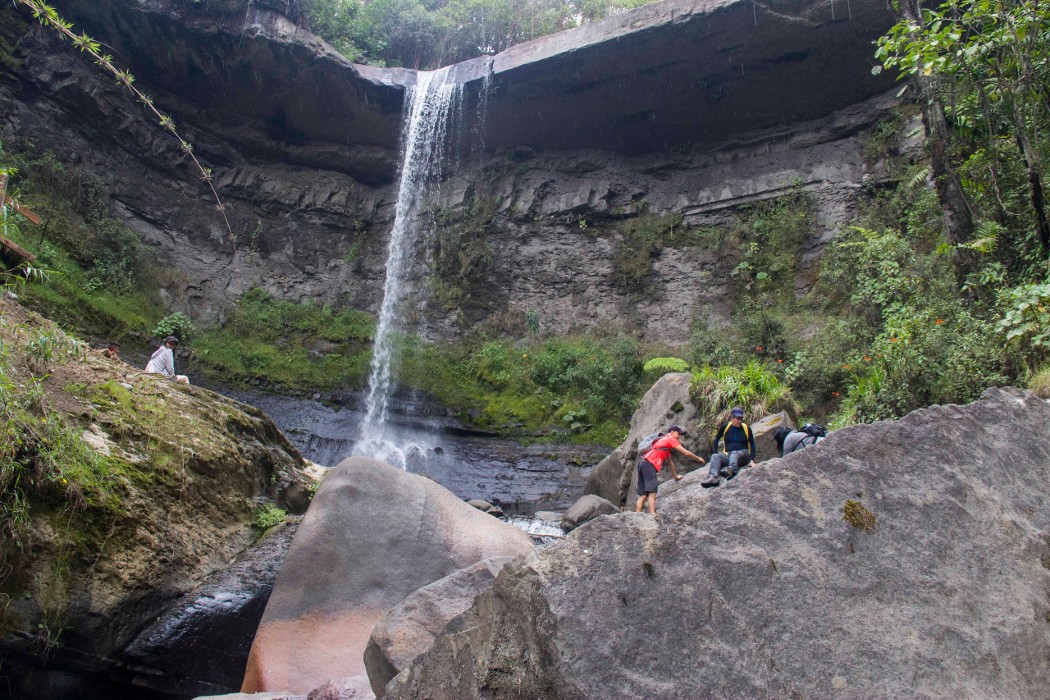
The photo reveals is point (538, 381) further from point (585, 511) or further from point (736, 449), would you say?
point (736, 449)

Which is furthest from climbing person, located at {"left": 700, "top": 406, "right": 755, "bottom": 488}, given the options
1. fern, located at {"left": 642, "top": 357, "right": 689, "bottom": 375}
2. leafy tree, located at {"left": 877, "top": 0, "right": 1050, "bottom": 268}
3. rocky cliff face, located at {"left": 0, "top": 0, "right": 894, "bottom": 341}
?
rocky cliff face, located at {"left": 0, "top": 0, "right": 894, "bottom": 341}

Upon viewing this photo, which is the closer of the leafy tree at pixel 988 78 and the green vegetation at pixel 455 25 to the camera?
the leafy tree at pixel 988 78

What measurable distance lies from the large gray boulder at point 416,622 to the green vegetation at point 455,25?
18.1 meters

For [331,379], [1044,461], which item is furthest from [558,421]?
[1044,461]

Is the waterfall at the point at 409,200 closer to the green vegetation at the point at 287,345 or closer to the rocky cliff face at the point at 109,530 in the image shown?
the green vegetation at the point at 287,345

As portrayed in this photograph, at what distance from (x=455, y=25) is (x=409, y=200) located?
5.48 meters

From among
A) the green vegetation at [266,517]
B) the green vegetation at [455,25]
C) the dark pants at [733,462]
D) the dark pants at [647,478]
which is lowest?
the green vegetation at [266,517]

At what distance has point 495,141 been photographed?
17.9 m

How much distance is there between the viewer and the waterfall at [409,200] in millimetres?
16000

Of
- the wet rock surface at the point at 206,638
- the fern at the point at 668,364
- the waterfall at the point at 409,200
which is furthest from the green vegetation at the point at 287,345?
the wet rock surface at the point at 206,638

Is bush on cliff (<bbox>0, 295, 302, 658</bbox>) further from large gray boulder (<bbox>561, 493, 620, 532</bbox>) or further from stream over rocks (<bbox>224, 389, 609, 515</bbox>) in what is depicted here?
stream over rocks (<bbox>224, 389, 609, 515</bbox>)

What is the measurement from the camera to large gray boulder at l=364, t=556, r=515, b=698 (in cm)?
295

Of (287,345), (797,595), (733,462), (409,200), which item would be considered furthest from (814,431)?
(409,200)

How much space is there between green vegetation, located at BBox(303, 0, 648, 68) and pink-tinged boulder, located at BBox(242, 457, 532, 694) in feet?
54.7
